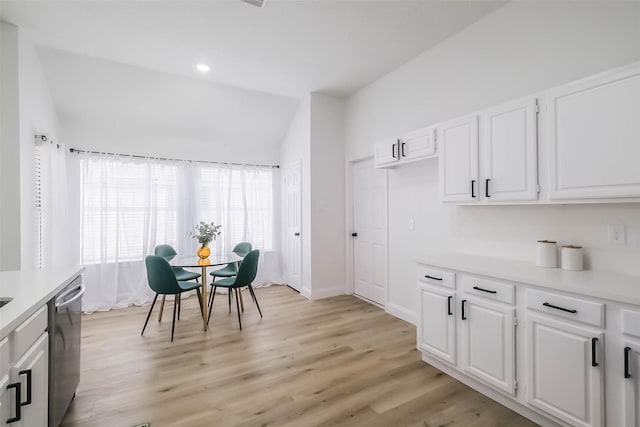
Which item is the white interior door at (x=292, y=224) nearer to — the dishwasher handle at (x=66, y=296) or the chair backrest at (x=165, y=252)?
the chair backrest at (x=165, y=252)

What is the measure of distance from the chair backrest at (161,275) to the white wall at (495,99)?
2536mm

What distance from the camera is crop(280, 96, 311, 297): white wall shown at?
439 cm

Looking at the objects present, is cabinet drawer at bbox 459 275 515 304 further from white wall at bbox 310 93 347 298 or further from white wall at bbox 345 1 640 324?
white wall at bbox 310 93 347 298

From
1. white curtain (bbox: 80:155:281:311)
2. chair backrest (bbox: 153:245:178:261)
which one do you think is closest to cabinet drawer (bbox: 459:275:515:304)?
chair backrest (bbox: 153:245:178:261)

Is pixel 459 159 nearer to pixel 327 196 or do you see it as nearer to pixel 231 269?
pixel 327 196

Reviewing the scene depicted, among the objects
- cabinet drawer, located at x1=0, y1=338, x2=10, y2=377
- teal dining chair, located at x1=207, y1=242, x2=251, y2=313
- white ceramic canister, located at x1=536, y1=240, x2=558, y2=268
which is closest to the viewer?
cabinet drawer, located at x1=0, y1=338, x2=10, y2=377

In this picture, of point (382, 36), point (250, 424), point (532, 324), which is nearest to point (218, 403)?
point (250, 424)

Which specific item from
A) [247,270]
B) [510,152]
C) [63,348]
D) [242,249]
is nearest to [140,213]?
[242,249]

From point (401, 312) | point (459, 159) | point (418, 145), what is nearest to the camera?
point (459, 159)

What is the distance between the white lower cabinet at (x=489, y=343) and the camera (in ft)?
6.28

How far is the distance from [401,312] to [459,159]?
1969 millimetres

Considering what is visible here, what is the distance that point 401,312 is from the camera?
11.7 ft

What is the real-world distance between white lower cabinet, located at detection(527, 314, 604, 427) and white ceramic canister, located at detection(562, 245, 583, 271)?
51 centimetres

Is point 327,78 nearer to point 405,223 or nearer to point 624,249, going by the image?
point 405,223
